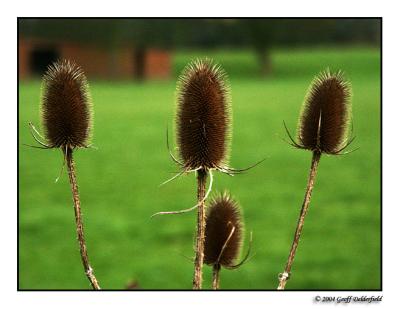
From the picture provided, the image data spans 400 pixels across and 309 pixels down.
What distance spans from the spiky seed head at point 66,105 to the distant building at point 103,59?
2926 cm

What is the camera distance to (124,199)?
14.1 meters

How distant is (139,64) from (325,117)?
3848cm

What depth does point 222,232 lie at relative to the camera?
2.24m

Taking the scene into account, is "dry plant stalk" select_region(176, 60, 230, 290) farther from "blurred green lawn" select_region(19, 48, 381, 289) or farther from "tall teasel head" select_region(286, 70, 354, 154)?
"tall teasel head" select_region(286, 70, 354, 154)

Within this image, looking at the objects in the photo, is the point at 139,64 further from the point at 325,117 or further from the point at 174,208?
the point at 325,117

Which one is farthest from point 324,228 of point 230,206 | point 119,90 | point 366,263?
point 119,90

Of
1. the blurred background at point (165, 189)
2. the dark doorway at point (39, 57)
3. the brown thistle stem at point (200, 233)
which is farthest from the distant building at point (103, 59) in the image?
the brown thistle stem at point (200, 233)

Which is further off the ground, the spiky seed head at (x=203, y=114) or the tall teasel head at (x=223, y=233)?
the spiky seed head at (x=203, y=114)

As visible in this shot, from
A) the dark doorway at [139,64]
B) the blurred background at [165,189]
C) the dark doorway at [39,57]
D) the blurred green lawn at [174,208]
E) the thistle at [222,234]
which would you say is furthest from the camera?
the dark doorway at [139,64]

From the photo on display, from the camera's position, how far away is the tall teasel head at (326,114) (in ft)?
6.92

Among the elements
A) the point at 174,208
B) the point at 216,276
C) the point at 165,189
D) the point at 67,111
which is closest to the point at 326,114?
the point at 216,276

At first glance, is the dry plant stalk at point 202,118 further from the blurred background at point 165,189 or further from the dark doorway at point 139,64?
the dark doorway at point 139,64

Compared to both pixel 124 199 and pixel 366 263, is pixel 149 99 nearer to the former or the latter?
pixel 124 199
